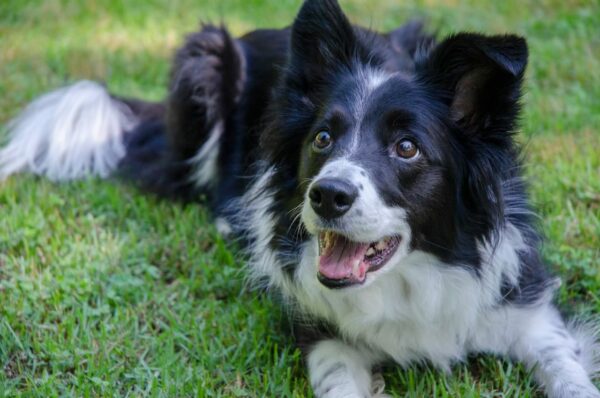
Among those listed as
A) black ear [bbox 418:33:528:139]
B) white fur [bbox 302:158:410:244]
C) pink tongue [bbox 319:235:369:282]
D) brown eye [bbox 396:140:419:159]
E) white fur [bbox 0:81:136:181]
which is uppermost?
black ear [bbox 418:33:528:139]

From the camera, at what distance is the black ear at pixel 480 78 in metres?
3.04

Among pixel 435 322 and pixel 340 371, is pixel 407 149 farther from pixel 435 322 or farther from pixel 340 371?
pixel 340 371

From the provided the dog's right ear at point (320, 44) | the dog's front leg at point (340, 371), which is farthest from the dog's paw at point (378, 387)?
the dog's right ear at point (320, 44)

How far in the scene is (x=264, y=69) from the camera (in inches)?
188

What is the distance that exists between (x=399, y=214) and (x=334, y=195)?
0.32 metres

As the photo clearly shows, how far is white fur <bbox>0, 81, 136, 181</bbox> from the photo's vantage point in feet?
17.8

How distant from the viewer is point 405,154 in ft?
10.5

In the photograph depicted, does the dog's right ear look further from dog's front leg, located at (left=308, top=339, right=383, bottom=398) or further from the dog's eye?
dog's front leg, located at (left=308, top=339, right=383, bottom=398)

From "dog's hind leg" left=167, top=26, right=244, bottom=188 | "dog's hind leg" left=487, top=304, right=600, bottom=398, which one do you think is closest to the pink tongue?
"dog's hind leg" left=487, top=304, right=600, bottom=398

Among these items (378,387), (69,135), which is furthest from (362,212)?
(69,135)

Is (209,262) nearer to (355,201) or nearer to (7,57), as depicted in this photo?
(355,201)

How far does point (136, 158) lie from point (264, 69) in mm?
1237

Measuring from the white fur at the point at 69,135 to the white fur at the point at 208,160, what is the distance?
673mm

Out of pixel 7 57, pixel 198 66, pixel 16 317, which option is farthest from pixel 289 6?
pixel 16 317
